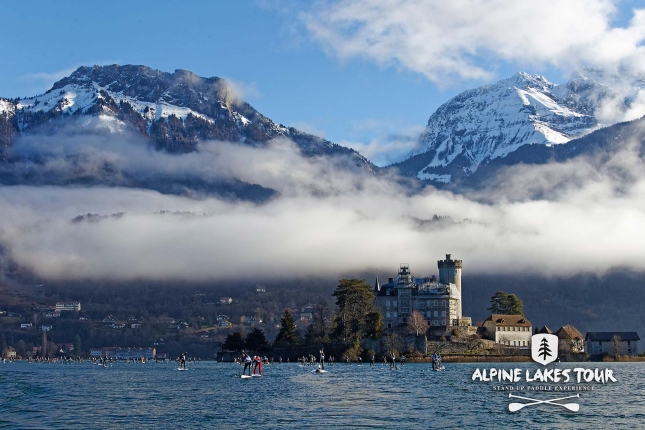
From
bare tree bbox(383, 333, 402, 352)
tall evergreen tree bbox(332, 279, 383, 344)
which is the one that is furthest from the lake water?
tall evergreen tree bbox(332, 279, 383, 344)

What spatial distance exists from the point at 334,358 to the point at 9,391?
315 feet

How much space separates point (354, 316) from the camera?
621 ft

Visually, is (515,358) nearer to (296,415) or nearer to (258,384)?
(258,384)

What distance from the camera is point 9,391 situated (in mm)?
98812

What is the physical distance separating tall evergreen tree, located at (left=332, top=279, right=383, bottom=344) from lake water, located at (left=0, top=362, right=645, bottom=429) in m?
76.2

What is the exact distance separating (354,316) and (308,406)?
11296cm

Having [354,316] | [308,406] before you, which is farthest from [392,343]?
[308,406]

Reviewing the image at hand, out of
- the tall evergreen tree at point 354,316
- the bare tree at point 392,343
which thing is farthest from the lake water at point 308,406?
the tall evergreen tree at point 354,316

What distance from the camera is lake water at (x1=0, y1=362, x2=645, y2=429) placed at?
65.8 meters

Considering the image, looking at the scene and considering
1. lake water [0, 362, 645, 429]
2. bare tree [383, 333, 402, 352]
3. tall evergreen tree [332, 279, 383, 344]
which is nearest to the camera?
lake water [0, 362, 645, 429]

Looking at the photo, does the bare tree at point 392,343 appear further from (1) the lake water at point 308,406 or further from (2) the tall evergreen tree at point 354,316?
(1) the lake water at point 308,406

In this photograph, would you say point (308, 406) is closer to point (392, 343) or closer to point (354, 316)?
point (392, 343)

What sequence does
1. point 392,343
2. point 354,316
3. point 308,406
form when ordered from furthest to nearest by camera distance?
point 354,316, point 392,343, point 308,406

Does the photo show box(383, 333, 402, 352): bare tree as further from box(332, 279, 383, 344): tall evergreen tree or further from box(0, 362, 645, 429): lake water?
box(0, 362, 645, 429): lake water
